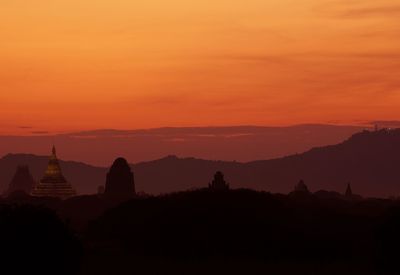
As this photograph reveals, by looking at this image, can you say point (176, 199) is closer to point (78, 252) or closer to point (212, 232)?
point (212, 232)

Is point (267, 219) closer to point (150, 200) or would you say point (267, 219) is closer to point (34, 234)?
point (150, 200)

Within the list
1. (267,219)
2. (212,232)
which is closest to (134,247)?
(212,232)

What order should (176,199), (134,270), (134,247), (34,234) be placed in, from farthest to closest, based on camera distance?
(176,199) < (134,247) < (134,270) < (34,234)

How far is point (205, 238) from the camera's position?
5433 inches

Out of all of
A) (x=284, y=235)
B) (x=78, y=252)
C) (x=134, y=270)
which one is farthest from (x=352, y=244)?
(x=78, y=252)

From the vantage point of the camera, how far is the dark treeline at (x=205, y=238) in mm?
97062

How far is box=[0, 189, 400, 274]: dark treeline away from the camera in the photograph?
97.1 metres

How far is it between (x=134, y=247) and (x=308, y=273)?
27.9 m

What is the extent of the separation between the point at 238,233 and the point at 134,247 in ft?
48.6

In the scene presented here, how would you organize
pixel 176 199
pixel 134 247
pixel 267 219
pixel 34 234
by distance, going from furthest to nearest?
1. pixel 176 199
2. pixel 267 219
3. pixel 134 247
4. pixel 34 234

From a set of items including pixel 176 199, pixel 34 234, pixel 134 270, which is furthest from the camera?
pixel 176 199

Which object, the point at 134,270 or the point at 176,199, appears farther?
the point at 176,199

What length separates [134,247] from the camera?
132750 mm

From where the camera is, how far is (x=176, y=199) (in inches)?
6432
